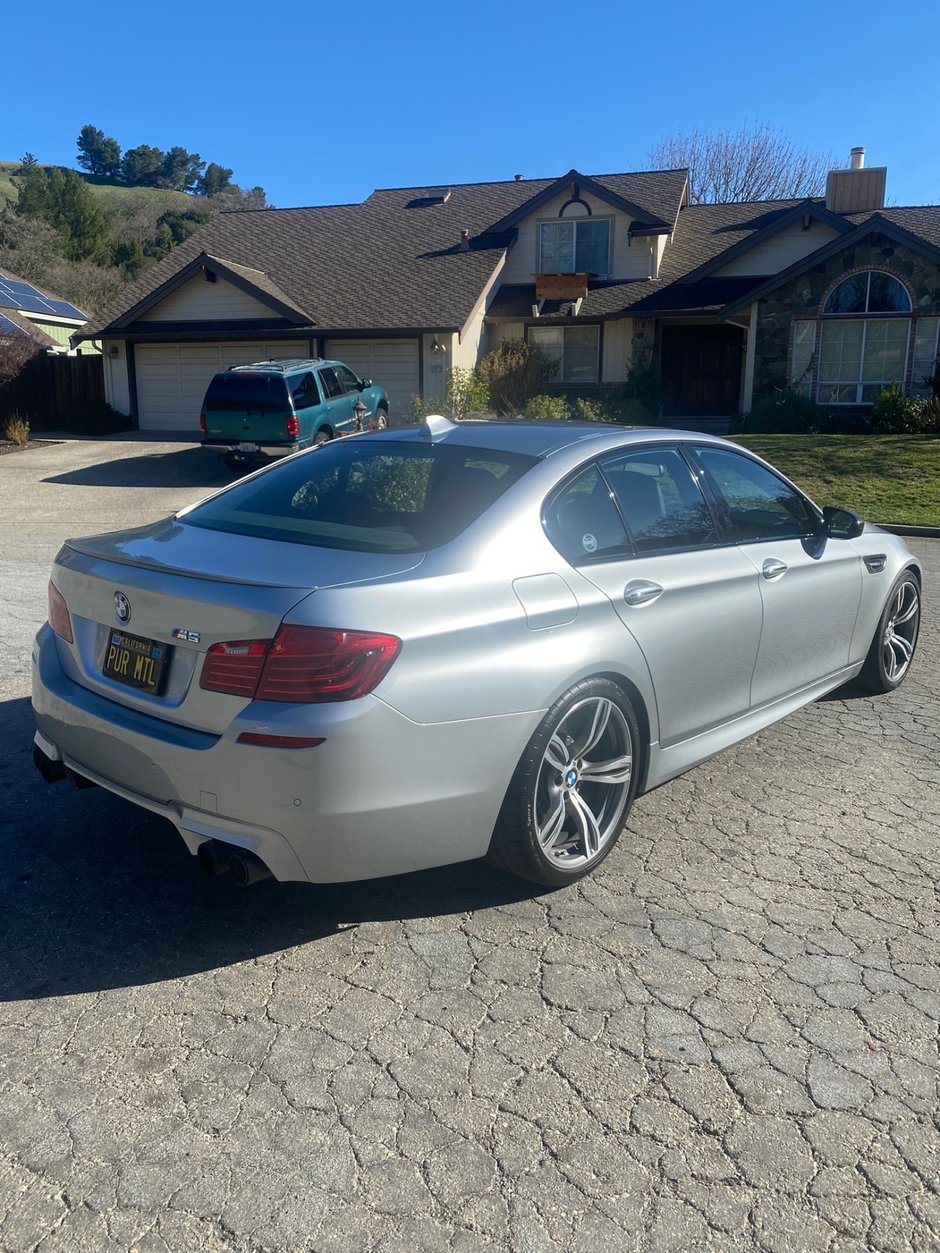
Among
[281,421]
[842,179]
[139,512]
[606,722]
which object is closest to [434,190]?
[842,179]

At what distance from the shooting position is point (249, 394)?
1786 centimetres

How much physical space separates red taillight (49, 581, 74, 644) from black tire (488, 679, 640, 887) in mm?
1695

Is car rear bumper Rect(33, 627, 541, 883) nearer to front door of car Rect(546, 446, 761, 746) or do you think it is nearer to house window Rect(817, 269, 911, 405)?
front door of car Rect(546, 446, 761, 746)

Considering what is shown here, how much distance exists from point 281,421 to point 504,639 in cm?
1504

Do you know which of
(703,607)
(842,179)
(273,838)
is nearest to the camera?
(273,838)

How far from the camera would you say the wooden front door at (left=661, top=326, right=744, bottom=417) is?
27.5 meters

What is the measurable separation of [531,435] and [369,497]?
0.74 metres

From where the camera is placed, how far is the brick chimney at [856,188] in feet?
90.4

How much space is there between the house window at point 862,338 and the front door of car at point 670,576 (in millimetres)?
20833

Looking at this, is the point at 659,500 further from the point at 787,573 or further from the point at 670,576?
the point at 787,573

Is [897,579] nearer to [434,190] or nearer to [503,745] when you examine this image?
[503,745]

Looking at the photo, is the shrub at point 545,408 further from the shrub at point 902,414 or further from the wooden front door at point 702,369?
the wooden front door at point 702,369

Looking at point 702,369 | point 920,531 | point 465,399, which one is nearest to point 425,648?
point 920,531

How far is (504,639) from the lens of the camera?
11.3 ft
